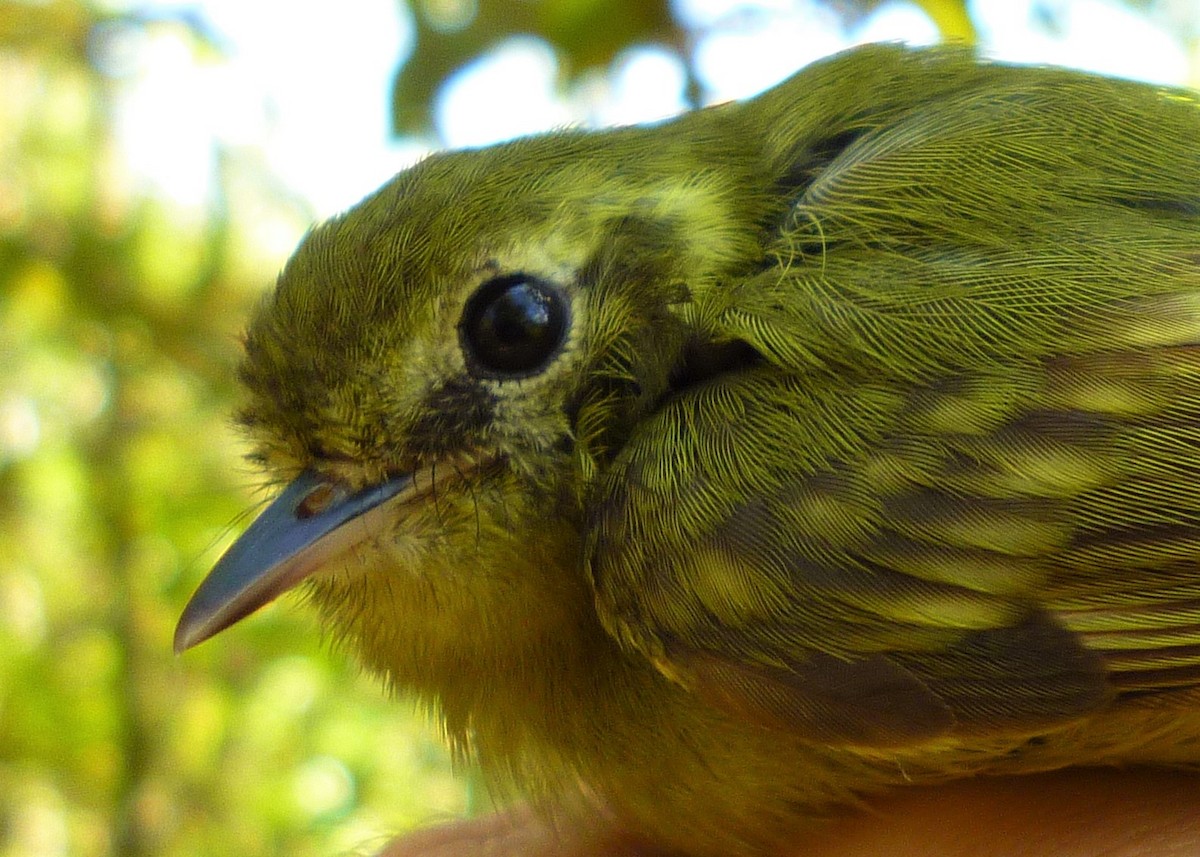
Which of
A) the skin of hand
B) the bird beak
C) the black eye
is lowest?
the skin of hand

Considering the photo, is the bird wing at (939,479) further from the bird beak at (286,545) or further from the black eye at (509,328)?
the bird beak at (286,545)

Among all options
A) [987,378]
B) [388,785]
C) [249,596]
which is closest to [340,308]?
[249,596]

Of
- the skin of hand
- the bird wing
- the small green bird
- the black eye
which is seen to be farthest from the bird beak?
the skin of hand

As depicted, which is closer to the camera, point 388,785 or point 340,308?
point 340,308

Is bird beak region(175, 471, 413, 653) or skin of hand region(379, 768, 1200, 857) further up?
bird beak region(175, 471, 413, 653)

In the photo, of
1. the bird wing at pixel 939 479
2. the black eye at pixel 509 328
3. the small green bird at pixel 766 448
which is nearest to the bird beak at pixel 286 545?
the small green bird at pixel 766 448

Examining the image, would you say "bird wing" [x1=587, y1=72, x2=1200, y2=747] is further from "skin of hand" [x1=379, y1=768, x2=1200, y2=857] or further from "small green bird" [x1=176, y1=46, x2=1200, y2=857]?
"skin of hand" [x1=379, y1=768, x2=1200, y2=857]

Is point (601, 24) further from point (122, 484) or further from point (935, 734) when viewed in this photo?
point (122, 484)
